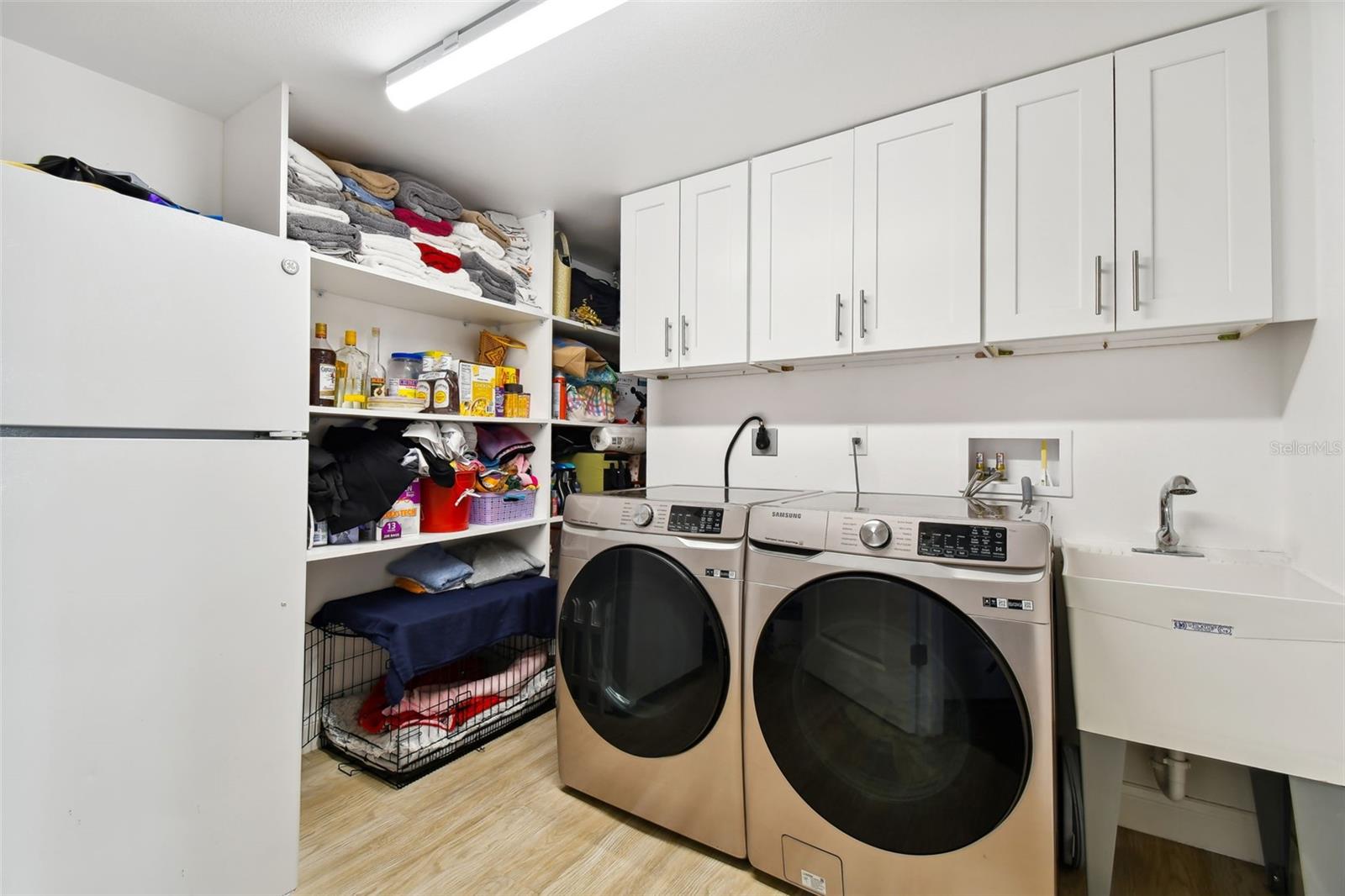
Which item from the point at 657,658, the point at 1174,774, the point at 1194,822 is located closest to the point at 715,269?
the point at 657,658

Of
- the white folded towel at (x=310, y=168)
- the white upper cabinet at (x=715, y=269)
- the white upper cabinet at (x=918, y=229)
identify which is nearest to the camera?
the white upper cabinet at (x=918, y=229)

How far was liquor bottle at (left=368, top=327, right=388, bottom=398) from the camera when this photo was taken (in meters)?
2.15

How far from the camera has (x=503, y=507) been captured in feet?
8.05

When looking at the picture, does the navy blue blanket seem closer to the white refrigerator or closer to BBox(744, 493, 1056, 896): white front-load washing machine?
the white refrigerator

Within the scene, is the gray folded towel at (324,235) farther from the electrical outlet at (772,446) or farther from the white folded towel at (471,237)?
the electrical outlet at (772,446)

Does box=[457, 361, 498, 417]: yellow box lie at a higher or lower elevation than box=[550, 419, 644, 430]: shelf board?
higher

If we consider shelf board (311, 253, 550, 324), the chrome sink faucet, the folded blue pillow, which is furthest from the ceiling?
the folded blue pillow

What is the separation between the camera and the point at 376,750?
1.98 metres

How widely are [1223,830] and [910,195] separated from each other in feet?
6.88

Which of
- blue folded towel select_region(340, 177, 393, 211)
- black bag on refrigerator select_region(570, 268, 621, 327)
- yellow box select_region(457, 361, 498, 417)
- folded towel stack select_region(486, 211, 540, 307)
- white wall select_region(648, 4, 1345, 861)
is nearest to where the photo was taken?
white wall select_region(648, 4, 1345, 861)

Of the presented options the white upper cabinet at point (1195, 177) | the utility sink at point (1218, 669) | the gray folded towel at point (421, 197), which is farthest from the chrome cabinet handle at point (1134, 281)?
the gray folded towel at point (421, 197)

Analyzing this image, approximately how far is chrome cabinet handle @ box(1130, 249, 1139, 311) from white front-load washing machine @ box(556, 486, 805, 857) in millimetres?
1164

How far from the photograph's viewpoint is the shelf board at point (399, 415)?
1.89 meters

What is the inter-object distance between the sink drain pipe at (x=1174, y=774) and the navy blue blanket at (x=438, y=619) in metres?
2.05
